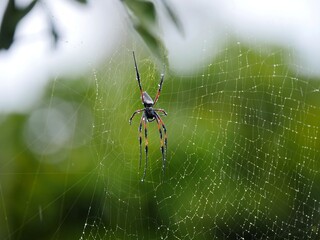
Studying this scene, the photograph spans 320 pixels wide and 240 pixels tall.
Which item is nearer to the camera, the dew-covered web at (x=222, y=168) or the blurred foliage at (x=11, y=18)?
the blurred foliage at (x=11, y=18)

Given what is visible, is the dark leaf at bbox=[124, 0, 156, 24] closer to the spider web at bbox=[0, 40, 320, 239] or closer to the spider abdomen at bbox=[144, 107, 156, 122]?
the spider web at bbox=[0, 40, 320, 239]

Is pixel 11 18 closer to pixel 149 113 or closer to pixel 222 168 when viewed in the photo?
pixel 149 113

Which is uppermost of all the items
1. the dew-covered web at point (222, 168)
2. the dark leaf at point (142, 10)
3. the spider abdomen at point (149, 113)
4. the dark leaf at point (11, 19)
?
the dark leaf at point (11, 19)

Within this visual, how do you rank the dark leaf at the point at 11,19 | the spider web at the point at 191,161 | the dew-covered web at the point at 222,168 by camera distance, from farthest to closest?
the dew-covered web at the point at 222,168
the spider web at the point at 191,161
the dark leaf at the point at 11,19

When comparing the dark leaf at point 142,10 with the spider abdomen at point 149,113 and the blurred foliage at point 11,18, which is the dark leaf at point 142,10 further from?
the spider abdomen at point 149,113

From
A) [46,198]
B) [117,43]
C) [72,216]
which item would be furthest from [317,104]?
[117,43]

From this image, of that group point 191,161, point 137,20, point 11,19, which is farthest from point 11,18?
point 191,161

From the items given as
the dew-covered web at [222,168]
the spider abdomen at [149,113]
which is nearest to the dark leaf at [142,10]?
the spider abdomen at [149,113]

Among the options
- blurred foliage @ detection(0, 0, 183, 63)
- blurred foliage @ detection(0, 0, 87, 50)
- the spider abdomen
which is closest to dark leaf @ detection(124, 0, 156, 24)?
blurred foliage @ detection(0, 0, 183, 63)

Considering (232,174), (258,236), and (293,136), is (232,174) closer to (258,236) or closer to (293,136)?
(258,236)
